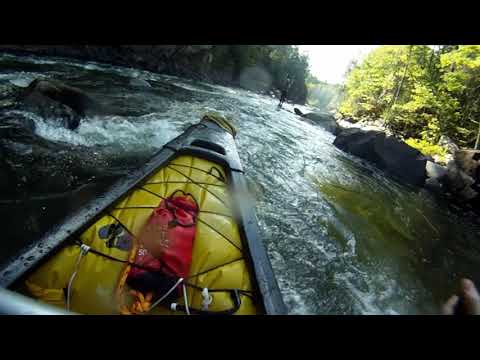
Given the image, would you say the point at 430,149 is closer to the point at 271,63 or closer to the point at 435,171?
the point at 435,171

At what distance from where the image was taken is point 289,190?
21.3 feet

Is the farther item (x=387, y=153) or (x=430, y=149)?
(x=430, y=149)

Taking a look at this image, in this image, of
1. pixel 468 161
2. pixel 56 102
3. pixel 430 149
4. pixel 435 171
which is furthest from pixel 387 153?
pixel 56 102

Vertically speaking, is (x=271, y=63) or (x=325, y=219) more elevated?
(x=271, y=63)

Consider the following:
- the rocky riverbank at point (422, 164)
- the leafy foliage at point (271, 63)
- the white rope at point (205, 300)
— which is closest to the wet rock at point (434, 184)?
the rocky riverbank at point (422, 164)

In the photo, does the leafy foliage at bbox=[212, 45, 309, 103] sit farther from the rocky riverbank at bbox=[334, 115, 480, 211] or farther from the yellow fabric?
the yellow fabric

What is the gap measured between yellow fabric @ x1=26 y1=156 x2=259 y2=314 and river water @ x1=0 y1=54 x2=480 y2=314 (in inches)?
51.5

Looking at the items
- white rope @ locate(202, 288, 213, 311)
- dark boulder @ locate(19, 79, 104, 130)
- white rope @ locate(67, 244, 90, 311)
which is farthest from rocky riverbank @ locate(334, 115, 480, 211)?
dark boulder @ locate(19, 79, 104, 130)

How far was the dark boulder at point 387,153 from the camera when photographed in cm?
1215

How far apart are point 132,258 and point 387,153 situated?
46.0 ft

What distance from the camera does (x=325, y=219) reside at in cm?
570

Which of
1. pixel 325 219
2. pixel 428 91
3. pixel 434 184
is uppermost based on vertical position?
pixel 428 91
